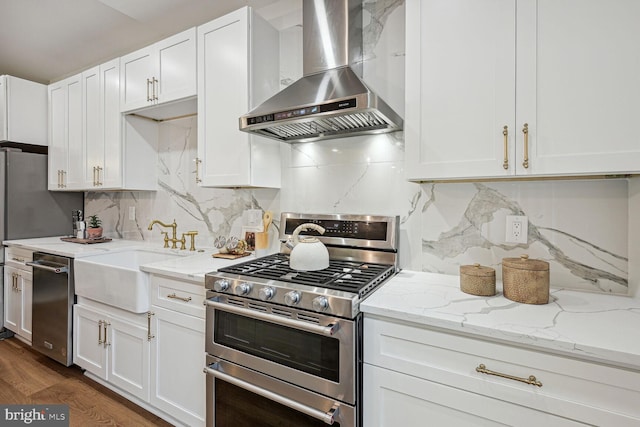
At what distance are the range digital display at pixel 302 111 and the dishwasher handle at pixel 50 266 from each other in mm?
1851

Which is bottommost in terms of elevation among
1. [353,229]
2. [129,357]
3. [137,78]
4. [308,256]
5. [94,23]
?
[129,357]

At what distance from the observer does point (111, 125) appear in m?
2.58

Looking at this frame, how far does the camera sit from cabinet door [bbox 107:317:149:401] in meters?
1.88

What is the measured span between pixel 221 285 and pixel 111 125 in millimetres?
1972

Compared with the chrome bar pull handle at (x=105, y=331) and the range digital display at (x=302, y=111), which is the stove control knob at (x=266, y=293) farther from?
the chrome bar pull handle at (x=105, y=331)

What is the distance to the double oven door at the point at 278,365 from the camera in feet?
3.89

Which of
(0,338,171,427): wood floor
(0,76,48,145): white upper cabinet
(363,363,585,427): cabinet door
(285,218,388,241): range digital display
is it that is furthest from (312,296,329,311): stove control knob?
(0,76,48,145): white upper cabinet

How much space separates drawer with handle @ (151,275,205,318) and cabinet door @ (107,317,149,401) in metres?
0.26

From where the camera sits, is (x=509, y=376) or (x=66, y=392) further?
(x=66, y=392)

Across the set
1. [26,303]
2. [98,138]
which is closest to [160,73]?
[98,138]

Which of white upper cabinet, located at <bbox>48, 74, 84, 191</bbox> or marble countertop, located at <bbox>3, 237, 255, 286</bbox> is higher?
white upper cabinet, located at <bbox>48, 74, 84, 191</bbox>

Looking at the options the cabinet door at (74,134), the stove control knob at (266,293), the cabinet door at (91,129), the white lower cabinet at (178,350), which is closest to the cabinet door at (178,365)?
the white lower cabinet at (178,350)

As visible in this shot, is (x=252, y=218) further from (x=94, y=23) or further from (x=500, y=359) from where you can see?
(x=94, y=23)

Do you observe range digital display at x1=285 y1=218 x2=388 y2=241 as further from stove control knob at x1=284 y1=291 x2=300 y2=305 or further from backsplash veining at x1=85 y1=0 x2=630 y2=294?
stove control knob at x1=284 y1=291 x2=300 y2=305
